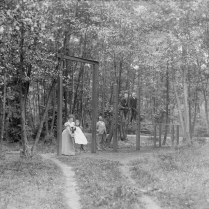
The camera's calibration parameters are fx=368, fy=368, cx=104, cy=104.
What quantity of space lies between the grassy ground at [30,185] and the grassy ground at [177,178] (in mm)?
2423

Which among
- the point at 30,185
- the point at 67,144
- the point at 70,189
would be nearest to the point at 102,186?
the point at 70,189

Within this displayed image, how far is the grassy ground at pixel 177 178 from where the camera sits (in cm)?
843

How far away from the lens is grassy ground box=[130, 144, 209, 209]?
Answer: 843 centimetres

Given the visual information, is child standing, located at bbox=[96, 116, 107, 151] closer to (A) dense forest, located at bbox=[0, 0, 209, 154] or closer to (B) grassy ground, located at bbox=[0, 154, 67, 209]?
(A) dense forest, located at bbox=[0, 0, 209, 154]

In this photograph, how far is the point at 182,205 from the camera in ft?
26.7

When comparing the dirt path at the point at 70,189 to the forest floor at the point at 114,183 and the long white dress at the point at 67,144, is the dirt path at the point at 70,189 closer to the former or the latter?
the forest floor at the point at 114,183

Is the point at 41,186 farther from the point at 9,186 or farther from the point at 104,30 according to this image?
the point at 104,30

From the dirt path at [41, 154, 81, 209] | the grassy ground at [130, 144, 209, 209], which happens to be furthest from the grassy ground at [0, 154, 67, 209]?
the grassy ground at [130, 144, 209, 209]

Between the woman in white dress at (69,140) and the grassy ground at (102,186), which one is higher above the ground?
the woman in white dress at (69,140)

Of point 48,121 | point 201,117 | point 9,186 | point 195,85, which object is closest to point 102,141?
point 48,121

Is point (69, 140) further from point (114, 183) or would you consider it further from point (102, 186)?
point (102, 186)

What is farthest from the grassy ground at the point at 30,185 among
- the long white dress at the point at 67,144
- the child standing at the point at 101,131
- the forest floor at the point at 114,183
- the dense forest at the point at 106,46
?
the child standing at the point at 101,131

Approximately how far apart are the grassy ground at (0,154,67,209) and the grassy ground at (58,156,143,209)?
0.64m

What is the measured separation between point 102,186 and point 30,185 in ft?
6.44
